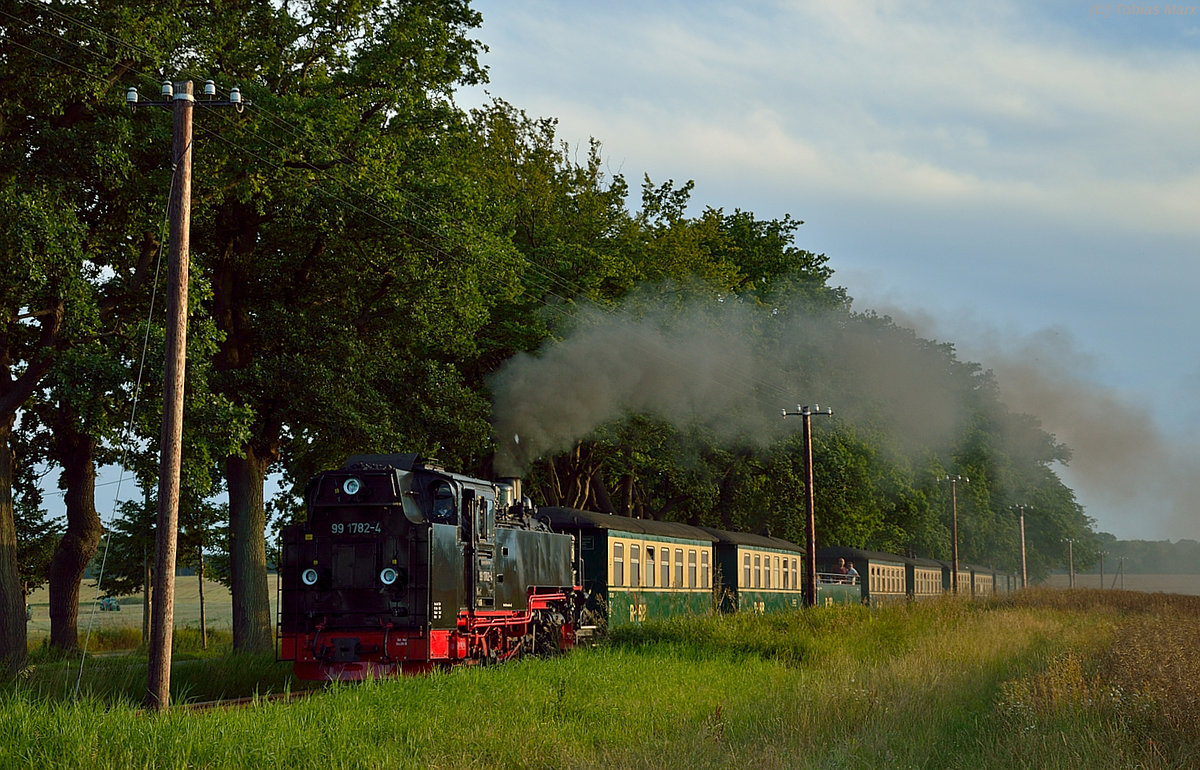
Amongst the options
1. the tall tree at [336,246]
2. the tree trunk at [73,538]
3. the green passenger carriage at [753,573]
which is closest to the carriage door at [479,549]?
the tall tree at [336,246]

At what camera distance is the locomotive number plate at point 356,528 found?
16984 millimetres

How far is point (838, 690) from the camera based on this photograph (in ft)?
48.9

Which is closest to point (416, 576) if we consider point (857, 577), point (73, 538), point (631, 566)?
point (631, 566)

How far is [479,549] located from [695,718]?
18.7ft

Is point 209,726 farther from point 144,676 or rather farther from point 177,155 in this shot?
point 144,676

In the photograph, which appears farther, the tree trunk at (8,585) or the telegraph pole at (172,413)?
the tree trunk at (8,585)

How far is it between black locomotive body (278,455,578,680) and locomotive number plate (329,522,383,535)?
0.01 m

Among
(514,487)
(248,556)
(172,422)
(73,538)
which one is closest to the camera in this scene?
(172,422)

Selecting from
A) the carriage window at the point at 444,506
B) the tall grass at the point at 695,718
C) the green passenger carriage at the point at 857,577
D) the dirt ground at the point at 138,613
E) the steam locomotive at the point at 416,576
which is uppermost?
the carriage window at the point at 444,506

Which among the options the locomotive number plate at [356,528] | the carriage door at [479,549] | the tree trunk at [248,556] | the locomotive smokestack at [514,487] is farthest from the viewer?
the tree trunk at [248,556]

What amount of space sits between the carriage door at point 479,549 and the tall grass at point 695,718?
4.40 ft

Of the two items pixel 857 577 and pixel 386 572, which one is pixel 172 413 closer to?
pixel 386 572

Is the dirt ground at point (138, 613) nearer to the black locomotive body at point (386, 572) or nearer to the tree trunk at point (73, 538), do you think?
the tree trunk at point (73, 538)

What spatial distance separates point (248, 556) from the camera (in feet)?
86.0
